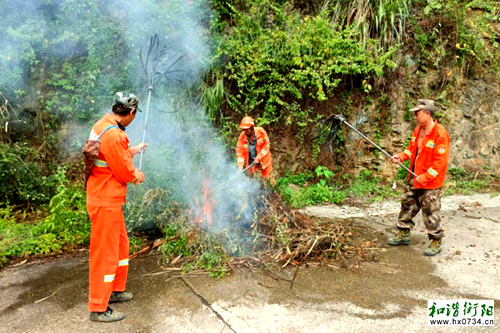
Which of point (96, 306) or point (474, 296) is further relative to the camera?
point (474, 296)

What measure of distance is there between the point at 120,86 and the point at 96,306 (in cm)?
514

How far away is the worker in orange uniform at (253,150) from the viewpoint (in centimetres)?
612

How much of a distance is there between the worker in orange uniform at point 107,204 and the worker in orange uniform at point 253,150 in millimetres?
2894

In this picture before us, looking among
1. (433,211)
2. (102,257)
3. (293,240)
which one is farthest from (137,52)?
(433,211)

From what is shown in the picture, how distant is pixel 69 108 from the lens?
22.9ft

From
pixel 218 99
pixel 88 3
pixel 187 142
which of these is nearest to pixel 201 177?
pixel 187 142

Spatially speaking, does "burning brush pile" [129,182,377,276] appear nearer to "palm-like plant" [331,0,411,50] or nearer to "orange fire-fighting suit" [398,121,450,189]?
"orange fire-fighting suit" [398,121,450,189]

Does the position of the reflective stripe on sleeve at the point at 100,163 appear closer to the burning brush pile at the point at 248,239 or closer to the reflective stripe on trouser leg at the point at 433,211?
the burning brush pile at the point at 248,239

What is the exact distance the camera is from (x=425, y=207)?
4.81 m

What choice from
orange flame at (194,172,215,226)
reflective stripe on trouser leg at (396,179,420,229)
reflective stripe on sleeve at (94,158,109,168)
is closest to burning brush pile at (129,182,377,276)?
orange flame at (194,172,215,226)

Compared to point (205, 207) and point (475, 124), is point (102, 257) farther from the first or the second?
point (475, 124)

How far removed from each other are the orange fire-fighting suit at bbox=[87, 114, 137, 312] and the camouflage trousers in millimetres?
3713

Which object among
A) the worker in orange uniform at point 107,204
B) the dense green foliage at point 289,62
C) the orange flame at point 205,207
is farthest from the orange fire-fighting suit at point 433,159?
the worker in orange uniform at point 107,204

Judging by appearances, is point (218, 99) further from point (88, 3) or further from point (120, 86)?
point (88, 3)
